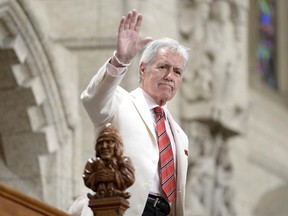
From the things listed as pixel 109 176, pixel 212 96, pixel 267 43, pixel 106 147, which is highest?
pixel 267 43

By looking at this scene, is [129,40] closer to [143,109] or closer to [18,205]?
[143,109]

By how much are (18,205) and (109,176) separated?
16.0 inches

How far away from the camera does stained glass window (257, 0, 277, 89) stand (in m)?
15.9

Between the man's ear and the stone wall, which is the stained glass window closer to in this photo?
the stone wall

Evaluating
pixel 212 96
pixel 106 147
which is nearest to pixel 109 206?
pixel 106 147

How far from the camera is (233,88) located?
11.7 m

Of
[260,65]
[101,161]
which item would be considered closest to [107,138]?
[101,161]

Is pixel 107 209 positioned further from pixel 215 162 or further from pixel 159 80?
pixel 215 162

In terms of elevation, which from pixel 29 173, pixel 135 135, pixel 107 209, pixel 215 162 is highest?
pixel 215 162

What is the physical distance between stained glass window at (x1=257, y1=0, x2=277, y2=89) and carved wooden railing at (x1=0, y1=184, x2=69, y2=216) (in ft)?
33.9

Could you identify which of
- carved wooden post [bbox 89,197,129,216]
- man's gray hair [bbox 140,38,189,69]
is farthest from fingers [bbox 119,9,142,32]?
carved wooden post [bbox 89,197,129,216]

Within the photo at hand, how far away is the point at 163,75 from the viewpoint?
5957mm

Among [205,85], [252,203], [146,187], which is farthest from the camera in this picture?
[252,203]

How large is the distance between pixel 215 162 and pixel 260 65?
4.25m
